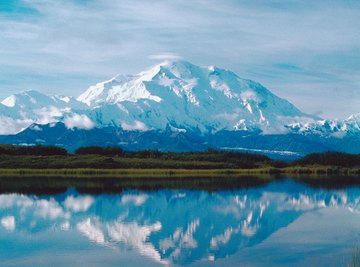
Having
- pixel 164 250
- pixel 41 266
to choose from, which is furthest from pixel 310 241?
pixel 41 266

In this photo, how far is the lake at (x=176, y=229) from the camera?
2541 centimetres

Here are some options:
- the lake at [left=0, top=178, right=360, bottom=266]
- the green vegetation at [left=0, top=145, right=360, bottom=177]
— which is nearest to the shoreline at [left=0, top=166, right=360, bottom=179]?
the green vegetation at [left=0, top=145, right=360, bottom=177]

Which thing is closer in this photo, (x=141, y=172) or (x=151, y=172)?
(x=141, y=172)

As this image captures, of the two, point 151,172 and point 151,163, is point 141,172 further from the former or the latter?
point 151,163

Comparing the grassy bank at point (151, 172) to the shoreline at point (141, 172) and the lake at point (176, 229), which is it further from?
the lake at point (176, 229)

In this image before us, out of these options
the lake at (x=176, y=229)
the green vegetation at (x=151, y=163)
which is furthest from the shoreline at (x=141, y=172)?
the lake at (x=176, y=229)

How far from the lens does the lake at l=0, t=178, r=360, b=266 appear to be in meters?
25.4

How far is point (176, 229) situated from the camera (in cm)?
3266

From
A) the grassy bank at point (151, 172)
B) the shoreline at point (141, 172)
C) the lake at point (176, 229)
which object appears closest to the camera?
the lake at point (176, 229)

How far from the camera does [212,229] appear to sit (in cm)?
3303

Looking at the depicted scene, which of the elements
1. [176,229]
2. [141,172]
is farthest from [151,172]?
[176,229]

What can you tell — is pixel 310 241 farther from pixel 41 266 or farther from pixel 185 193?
pixel 185 193

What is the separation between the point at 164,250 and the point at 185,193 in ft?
92.6

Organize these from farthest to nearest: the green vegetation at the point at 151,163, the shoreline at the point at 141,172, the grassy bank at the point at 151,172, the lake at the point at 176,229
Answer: the green vegetation at the point at 151,163 < the grassy bank at the point at 151,172 < the shoreline at the point at 141,172 < the lake at the point at 176,229
